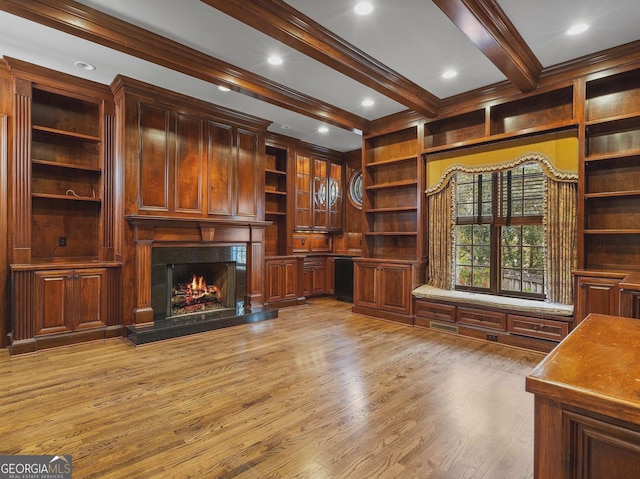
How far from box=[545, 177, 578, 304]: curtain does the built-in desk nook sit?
327 centimetres

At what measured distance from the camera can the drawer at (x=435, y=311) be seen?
15.0 feet

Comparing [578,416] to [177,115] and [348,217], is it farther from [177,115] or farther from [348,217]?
[348,217]

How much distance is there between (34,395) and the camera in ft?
8.88

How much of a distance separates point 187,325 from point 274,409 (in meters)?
2.30

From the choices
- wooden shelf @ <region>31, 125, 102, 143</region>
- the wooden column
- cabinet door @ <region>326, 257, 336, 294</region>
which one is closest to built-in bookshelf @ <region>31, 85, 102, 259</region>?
wooden shelf @ <region>31, 125, 102, 143</region>

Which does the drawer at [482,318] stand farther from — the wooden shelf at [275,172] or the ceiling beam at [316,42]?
the wooden shelf at [275,172]

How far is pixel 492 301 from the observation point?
13.6ft

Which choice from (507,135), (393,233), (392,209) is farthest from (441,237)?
(507,135)

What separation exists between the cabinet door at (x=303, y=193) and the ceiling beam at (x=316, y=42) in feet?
9.63

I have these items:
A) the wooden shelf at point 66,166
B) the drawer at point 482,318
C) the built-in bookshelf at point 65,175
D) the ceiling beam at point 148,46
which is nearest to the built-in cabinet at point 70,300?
the built-in bookshelf at point 65,175

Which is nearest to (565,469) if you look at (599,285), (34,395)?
(599,285)

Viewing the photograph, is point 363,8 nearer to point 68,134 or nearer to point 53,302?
point 68,134

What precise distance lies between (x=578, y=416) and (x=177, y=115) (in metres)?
5.05

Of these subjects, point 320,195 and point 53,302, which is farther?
point 320,195
